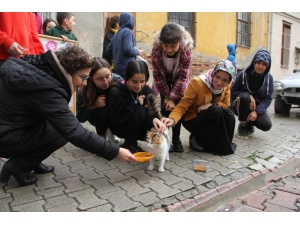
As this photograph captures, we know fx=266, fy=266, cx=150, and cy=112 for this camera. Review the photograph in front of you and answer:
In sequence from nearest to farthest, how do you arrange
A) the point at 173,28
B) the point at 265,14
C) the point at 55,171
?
the point at 55,171 < the point at 173,28 < the point at 265,14

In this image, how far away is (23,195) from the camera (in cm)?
201

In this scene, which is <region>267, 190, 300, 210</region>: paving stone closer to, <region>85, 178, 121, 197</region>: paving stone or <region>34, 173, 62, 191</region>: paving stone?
<region>85, 178, 121, 197</region>: paving stone

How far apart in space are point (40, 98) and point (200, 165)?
5.26 feet

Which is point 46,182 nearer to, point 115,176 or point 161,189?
point 115,176

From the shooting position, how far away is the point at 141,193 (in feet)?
6.86

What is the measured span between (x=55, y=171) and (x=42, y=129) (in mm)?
538

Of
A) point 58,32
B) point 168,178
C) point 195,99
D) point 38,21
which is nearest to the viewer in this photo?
point 168,178

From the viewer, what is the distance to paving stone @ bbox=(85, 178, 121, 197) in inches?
83.2

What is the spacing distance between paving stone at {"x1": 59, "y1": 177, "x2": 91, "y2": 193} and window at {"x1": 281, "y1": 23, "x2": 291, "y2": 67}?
14067 millimetres

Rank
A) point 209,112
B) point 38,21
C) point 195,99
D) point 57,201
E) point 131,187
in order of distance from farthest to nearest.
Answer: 1. point 38,21
2. point 195,99
3. point 209,112
4. point 131,187
5. point 57,201

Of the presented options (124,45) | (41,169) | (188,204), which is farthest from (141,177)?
(124,45)

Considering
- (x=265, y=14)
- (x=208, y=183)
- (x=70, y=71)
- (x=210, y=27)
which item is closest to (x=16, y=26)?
(x=70, y=71)

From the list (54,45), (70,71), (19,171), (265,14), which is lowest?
(19,171)

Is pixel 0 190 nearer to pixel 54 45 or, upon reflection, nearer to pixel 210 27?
pixel 54 45
